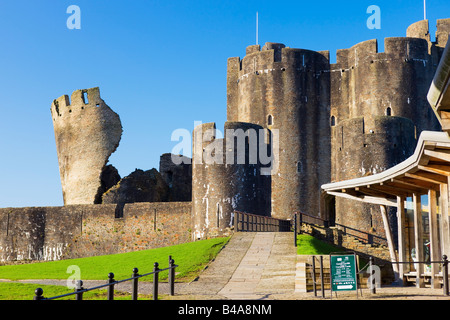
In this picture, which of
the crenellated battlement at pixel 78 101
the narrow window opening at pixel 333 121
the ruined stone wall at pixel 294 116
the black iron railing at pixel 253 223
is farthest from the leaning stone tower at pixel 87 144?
the narrow window opening at pixel 333 121

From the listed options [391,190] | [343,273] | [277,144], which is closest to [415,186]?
[391,190]

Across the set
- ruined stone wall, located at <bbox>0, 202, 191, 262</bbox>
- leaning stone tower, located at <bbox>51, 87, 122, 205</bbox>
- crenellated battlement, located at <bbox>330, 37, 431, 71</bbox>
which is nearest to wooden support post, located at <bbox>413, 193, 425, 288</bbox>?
ruined stone wall, located at <bbox>0, 202, 191, 262</bbox>

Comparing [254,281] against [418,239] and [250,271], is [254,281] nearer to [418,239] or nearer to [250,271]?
[250,271]

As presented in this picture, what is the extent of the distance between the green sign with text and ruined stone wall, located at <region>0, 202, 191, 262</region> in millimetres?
21608

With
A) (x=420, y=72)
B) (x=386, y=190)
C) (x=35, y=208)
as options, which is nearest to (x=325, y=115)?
(x=420, y=72)

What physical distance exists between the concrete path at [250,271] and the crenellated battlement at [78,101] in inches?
797

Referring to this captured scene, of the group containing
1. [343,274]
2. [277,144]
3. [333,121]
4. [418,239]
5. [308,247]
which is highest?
[333,121]

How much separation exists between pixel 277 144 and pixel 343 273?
28.9 m

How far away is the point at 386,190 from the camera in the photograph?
738 inches

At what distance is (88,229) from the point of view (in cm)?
3778

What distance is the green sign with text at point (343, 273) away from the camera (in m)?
13.4
